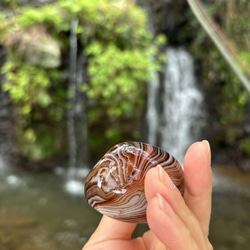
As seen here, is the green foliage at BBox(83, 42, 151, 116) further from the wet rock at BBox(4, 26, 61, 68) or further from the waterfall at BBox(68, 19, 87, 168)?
the wet rock at BBox(4, 26, 61, 68)

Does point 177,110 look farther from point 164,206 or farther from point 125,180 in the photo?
point 164,206

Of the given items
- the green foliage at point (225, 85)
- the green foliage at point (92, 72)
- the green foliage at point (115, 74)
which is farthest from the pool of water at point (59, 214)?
the green foliage at point (115, 74)

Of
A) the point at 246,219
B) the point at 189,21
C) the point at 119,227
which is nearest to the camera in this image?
the point at 119,227

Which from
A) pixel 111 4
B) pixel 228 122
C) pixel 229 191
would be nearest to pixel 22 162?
pixel 111 4

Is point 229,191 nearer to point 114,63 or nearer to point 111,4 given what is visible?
point 114,63

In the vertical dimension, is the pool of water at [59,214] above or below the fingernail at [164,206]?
below

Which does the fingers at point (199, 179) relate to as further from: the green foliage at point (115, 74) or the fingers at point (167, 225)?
the green foliage at point (115, 74)
